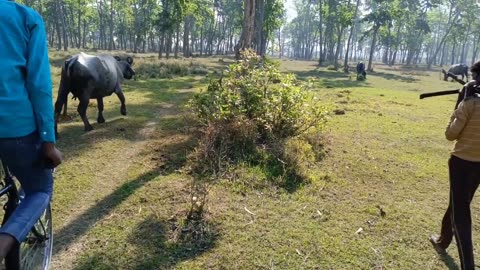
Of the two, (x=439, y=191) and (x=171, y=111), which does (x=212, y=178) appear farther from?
(x=171, y=111)

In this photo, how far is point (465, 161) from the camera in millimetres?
3414

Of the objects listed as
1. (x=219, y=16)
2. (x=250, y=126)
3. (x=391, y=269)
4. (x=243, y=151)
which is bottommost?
(x=391, y=269)

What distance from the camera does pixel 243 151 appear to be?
6320 mm

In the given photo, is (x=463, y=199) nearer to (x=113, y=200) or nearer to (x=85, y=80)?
(x=113, y=200)

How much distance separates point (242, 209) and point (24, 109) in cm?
305

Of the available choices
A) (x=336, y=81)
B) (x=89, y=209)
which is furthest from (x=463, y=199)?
(x=336, y=81)

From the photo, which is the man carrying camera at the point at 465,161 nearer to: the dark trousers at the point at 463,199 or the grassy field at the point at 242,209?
the dark trousers at the point at 463,199

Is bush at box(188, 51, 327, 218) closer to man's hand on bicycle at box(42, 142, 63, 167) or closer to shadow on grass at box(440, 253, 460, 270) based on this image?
shadow on grass at box(440, 253, 460, 270)

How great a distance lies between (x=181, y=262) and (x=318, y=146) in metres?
4.49

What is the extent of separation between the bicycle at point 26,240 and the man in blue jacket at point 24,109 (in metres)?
0.24

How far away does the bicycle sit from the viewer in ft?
7.65

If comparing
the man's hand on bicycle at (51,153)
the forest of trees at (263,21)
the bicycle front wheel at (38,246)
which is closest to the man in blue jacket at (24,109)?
the man's hand on bicycle at (51,153)

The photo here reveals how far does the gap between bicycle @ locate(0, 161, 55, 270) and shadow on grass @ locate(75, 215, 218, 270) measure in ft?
1.63

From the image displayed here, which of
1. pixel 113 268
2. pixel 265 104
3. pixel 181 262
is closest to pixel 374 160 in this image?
pixel 265 104
